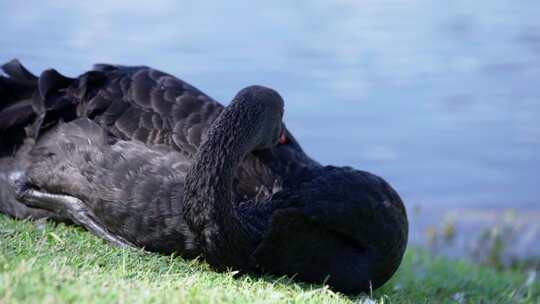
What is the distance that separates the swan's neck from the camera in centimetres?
396

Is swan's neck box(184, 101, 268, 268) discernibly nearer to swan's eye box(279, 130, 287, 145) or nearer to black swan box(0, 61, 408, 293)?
black swan box(0, 61, 408, 293)

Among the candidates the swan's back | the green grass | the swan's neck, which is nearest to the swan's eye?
the swan's back

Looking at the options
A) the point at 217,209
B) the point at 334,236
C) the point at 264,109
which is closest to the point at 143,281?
the point at 217,209

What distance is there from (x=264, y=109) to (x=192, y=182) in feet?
2.53

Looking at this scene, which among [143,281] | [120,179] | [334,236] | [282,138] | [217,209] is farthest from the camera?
[282,138]

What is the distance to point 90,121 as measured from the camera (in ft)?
16.5

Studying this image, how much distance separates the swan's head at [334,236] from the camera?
4.13 m

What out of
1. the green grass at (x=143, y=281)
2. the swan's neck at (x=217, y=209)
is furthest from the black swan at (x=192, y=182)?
the green grass at (x=143, y=281)

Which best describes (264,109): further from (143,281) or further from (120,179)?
(143,281)

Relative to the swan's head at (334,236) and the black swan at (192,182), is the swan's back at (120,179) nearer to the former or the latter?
the black swan at (192,182)

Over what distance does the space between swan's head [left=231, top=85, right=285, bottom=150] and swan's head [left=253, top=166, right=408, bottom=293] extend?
0.52 metres

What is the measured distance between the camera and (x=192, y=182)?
4.02 meters

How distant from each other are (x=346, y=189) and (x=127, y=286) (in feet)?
4.68

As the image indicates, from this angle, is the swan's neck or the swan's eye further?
the swan's eye
